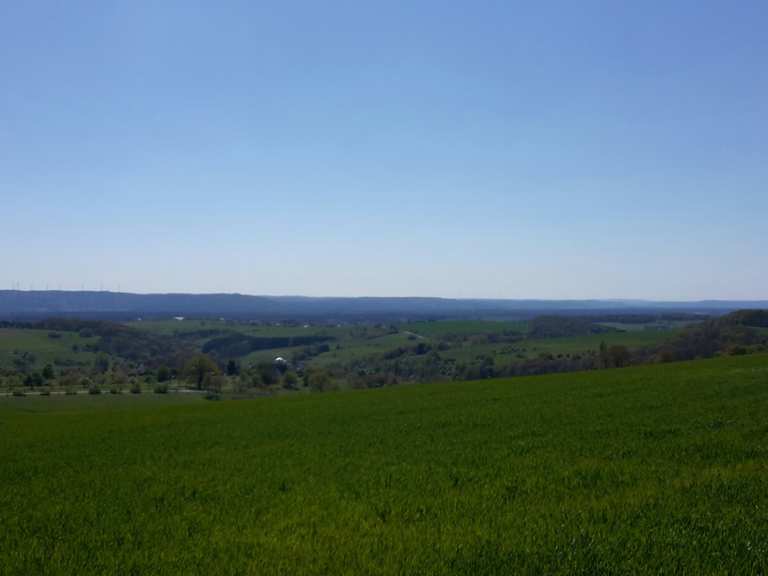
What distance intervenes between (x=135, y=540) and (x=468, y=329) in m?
166

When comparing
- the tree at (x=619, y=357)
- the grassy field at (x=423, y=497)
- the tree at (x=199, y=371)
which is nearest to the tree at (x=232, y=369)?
the tree at (x=199, y=371)

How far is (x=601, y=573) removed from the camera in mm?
6539

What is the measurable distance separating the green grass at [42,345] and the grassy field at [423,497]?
11410 cm

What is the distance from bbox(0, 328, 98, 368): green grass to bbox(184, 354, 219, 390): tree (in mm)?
39364

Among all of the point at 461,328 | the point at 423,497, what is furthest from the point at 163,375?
the point at 423,497

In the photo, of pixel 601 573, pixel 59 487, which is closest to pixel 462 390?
pixel 59 487

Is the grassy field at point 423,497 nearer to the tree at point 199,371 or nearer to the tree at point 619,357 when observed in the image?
the tree at point 619,357

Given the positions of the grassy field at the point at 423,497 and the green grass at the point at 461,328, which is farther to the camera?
the green grass at the point at 461,328

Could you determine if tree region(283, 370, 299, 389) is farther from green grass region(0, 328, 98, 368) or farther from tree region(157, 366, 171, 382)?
green grass region(0, 328, 98, 368)

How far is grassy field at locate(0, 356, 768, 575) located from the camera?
7246 mm

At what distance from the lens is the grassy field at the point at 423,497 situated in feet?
23.8

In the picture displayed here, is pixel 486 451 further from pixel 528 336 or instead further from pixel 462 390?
pixel 528 336

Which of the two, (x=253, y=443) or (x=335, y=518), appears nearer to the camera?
(x=335, y=518)

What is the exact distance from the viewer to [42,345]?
13612cm
